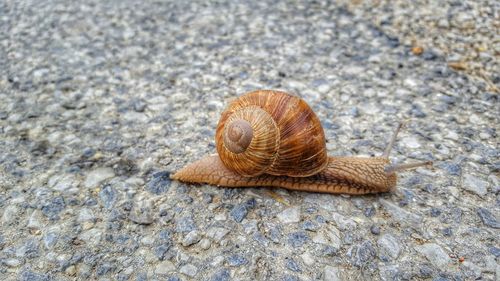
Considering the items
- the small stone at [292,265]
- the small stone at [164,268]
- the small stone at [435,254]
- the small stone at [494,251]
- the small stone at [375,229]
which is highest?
the small stone at [164,268]

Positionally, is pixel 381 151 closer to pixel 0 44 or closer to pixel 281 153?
pixel 281 153

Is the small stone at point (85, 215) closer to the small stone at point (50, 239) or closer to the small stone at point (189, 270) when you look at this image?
the small stone at point (50, 239)

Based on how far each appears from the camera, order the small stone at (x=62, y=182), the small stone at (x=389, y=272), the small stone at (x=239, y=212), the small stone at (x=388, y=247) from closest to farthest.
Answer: the small stone at (x=389, y=272), the small stone at (x=388, y=247), the small stone at (x=239, y=212), the small stone at (x=62, y=182)

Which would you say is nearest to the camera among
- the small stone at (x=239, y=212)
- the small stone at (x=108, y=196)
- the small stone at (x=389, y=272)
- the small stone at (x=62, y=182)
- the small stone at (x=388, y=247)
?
the small stone at (x=389, y=272)

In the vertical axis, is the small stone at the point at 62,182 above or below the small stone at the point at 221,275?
above

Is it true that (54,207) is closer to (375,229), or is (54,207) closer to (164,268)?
(164,268)

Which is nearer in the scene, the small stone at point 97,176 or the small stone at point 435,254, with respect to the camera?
the small stone at point 435,254

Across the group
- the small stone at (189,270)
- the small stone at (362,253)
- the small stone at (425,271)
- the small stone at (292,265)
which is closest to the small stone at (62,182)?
the small stone at (189,270)
